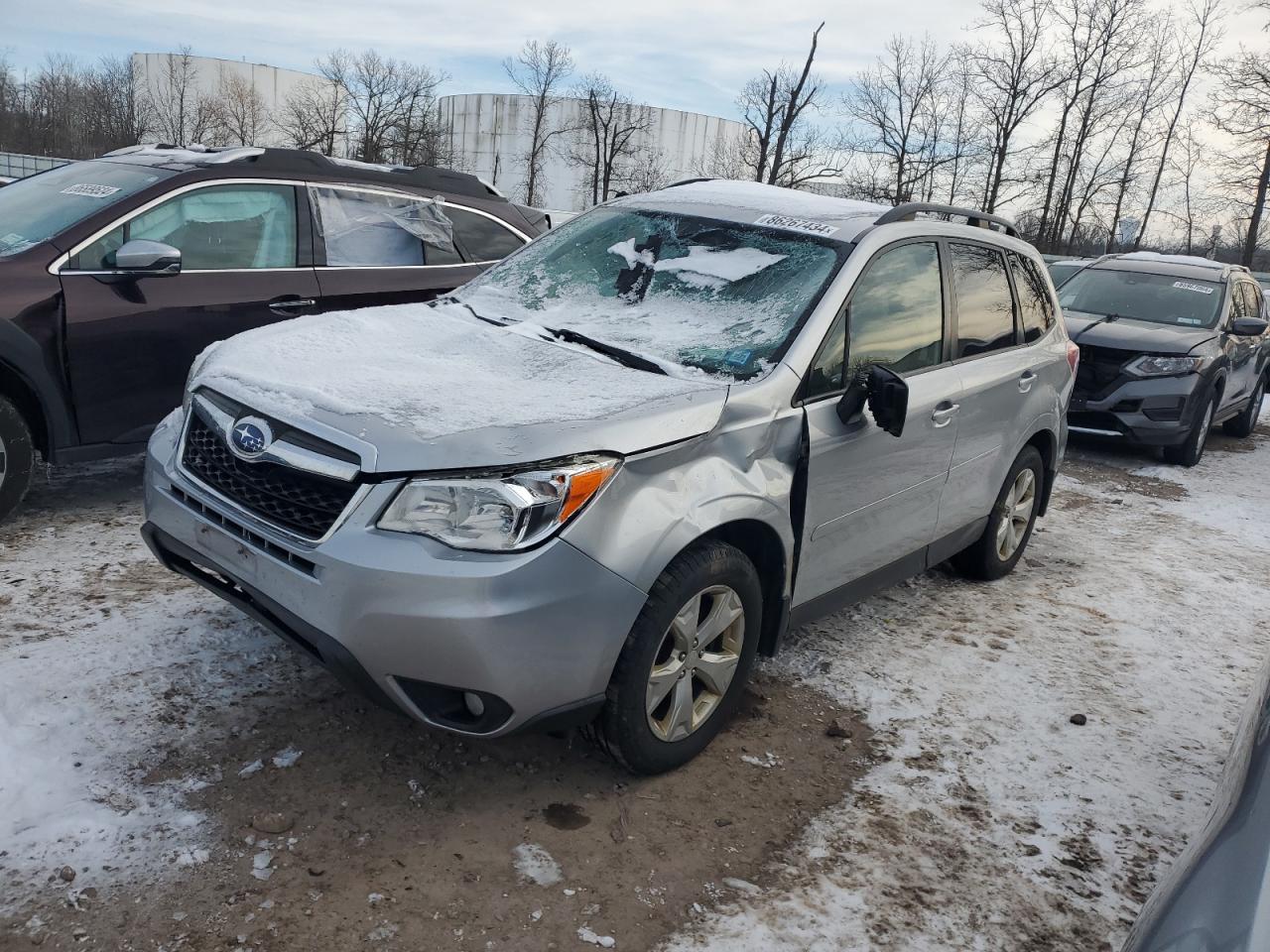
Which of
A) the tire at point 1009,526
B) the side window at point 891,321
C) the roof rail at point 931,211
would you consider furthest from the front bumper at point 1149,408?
the side window at point 891,321

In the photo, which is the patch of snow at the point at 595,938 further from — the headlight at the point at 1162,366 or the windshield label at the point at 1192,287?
the windshield label at the point at 1192,287

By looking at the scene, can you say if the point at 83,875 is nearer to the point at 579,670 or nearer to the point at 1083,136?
the point at 579,670

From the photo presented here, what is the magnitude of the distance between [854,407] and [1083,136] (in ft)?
122

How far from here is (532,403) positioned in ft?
9.51

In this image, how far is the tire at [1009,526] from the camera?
5.15 metres

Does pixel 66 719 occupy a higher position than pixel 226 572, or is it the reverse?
pixel 226 572

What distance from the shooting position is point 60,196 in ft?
17.0

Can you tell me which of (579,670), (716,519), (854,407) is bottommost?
(579,670)

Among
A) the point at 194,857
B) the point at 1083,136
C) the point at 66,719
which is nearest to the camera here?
the point at 194,857

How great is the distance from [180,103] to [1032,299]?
7215 centimetres

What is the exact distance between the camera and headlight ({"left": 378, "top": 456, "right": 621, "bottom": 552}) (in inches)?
104

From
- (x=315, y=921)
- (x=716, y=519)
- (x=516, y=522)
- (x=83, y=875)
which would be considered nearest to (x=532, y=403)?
(x=516, y=522)

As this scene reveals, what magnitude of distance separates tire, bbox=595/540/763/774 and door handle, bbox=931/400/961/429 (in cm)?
122

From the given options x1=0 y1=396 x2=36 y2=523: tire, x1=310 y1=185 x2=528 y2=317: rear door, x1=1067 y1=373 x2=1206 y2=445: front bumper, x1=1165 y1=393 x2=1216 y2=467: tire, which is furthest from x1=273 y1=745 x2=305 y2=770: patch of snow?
x1=1165 y1=393 x2=1216 y2=467: tire
